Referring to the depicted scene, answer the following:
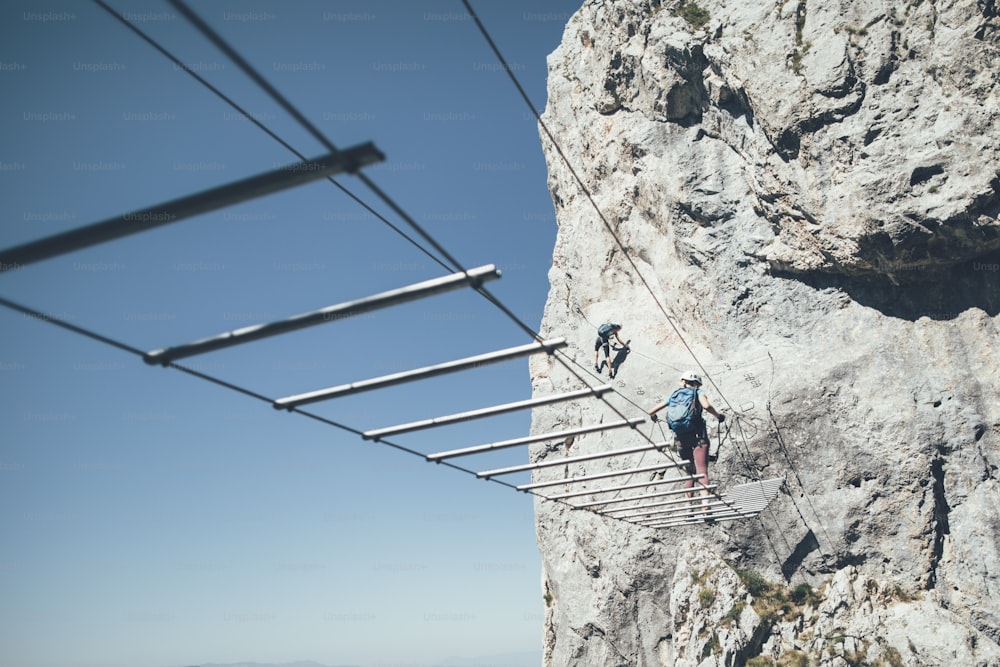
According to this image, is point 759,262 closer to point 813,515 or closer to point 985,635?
point 813,515

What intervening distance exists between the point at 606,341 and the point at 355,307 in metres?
18.8

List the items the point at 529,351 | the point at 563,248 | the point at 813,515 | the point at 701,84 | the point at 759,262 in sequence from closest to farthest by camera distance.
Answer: the point at 529,351 < the point at 813,515 < the point at 759,262 < the point at 701,84 < the point at 563,248

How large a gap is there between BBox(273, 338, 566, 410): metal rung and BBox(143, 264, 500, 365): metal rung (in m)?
1.69

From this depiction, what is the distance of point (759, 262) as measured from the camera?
73.8 ft

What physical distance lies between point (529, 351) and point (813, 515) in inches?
584

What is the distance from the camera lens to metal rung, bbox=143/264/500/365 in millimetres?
6836

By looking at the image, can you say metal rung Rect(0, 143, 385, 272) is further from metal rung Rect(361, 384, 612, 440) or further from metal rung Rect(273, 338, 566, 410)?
metal rung Rect(361, 384, 612, 440)

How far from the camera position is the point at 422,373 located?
8680 mm

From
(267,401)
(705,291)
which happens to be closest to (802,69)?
(705,291)

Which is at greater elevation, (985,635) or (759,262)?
(759,262)

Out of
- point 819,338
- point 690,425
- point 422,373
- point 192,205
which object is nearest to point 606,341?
point 819,338

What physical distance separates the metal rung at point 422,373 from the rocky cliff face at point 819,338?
9.66m

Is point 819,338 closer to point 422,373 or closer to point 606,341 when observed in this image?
point 606,341

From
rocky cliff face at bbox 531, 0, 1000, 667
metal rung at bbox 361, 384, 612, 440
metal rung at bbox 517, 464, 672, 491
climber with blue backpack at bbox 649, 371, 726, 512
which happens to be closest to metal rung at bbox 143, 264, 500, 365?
metal rung at bbox 361, 384, 612, 440
